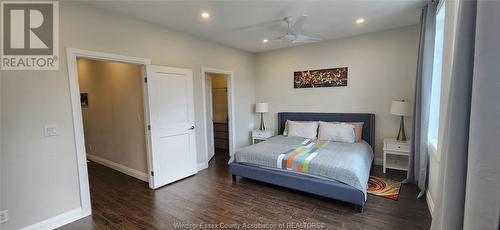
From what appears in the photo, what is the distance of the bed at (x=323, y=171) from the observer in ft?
8.25

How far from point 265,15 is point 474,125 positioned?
2.64 meters

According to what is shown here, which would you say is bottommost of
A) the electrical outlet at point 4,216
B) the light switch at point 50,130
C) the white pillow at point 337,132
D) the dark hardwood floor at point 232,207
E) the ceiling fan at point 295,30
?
the dark hardwood floor at point 232,207

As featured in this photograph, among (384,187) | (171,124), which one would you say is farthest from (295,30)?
(384,187)

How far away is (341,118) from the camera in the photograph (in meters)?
4.35

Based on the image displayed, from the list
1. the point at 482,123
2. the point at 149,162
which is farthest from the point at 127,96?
the point at 482,123

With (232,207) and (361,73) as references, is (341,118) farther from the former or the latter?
(232,207)

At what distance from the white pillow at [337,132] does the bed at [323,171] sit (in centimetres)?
22

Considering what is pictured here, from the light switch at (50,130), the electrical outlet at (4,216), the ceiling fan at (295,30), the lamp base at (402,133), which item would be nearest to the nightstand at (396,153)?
the lamp base at (402,133)

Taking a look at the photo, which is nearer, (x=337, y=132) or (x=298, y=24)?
(x=298, y=24)

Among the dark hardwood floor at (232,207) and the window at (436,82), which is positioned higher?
the window at (436,82)

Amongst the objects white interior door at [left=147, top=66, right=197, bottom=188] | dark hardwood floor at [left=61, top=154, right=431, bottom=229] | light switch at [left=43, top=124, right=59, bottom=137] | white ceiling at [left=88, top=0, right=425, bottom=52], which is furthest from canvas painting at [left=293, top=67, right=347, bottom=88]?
light switch at [left=43, top=124, right=59, bottom=137]

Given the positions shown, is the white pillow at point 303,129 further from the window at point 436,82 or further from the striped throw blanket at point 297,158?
the window at point 436,82

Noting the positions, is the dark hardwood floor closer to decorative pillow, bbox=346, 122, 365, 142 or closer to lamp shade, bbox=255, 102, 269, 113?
decorative pillow, bbox=346, 122, 365, 142

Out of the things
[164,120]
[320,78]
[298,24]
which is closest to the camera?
[298,24]
